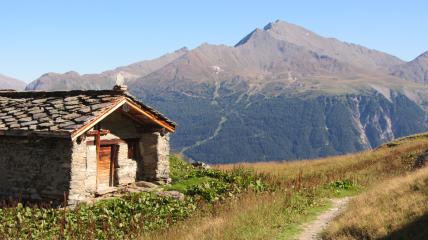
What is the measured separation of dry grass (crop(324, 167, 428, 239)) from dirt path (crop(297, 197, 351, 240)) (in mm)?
433

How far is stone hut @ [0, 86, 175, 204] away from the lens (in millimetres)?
18828

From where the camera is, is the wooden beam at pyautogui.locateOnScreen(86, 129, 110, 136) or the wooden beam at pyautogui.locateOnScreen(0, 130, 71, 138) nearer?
the wooden beam at pyautogui.locateOnScreen(0, 130, 71, 138)

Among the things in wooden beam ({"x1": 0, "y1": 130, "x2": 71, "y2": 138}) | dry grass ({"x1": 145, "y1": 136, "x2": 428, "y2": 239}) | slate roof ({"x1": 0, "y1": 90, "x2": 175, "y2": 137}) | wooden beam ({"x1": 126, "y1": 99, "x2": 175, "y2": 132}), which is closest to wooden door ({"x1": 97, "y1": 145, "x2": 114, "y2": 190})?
wooden beam ({"x1": 126, "y1": 99, "x2": 175, "y2": 132})

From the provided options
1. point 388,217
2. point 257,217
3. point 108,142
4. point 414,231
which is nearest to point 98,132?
point 108,142

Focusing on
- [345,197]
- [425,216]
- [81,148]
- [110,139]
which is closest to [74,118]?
[81,148]

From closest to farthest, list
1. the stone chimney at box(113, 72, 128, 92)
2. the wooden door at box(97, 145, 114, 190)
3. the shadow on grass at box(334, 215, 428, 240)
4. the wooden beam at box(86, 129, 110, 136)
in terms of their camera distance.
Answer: the shadow on grass at box(334, 215, 428, 240)
the wooden beam at box(86, 129, 110, 136)
the stone chimney at box(113, 72, 128, 92)
the wooden door at box(97, 145, 114, 190)

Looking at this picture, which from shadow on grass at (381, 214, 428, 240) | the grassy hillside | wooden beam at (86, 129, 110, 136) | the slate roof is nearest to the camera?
shadow on grass at (381, 214, 428, 240)

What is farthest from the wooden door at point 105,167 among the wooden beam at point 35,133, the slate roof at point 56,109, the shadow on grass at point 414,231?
the shadow on grass at point 414,231

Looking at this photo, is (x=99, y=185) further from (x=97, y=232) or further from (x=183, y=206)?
(x=97, y=232)

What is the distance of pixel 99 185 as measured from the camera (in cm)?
2186

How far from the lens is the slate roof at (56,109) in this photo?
1922cm

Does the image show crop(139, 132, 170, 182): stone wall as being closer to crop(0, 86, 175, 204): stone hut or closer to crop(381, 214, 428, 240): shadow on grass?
crop(0, 86, 175, 204): stone hut

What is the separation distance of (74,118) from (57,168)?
2002mm

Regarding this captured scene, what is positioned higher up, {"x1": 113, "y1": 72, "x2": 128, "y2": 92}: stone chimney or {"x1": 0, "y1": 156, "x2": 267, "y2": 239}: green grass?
{"x1": 113, "y1": 72, "x2": 128, "y2": 92}: stone chimney
